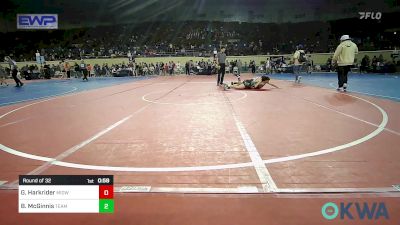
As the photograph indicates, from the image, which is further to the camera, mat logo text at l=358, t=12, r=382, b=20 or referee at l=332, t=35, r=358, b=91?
mat logo text at l=358, t=12, r=382, b=20

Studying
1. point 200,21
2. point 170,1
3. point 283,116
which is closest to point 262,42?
point 200,21

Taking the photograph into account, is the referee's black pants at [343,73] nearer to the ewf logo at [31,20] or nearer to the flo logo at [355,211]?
the flo logo at [355,211]

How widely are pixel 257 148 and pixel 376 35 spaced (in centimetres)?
2918

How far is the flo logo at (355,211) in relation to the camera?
242cm

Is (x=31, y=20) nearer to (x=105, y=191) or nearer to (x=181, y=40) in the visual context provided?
(x=181, y=40)

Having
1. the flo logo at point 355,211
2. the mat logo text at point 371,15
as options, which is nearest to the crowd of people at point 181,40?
the mat logo text at point 371,15

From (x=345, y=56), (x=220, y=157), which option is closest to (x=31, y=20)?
(x=345, y=56)
